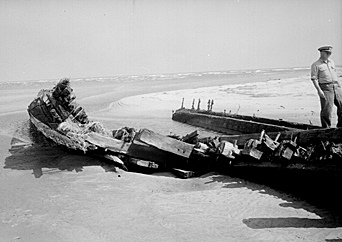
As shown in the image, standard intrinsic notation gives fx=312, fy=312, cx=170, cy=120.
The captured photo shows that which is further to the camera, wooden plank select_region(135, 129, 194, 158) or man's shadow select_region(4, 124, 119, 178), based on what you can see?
man's shadow select_region(4, 124, 119, 178)

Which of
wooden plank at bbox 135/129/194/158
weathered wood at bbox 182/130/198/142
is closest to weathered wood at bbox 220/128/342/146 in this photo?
weathered wood at bbox 182/130/198/142

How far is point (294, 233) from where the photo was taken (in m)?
4.14

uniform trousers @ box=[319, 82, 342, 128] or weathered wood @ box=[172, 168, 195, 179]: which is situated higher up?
uniform trousers @ box=[319, 82, 342, 128]

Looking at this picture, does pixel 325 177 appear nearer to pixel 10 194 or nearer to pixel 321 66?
pixel 321 66

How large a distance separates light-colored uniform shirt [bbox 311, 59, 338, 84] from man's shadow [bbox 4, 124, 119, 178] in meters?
4.85

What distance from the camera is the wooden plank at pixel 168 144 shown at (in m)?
6.04

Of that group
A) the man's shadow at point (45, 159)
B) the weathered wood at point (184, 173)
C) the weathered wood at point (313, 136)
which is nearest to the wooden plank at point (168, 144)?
the weathered wood at point (184, 173)

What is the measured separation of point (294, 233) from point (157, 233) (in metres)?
1.85

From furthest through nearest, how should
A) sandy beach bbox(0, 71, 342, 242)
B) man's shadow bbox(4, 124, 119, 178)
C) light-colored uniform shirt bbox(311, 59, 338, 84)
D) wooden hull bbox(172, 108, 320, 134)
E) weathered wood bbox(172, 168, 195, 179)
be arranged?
man's shadow bbox(4, 124, 119, 178), wooden hull bbox(172, 108, 320, 134), weathered wood bbox(172, 168, 195, 179), light-colored uniform shirt bbox(311, 59, 338, 84), sandy beach bbox(0, 71, 342, 242)

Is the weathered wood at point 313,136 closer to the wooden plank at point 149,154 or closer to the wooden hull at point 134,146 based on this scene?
the wooden hull at point 134,146

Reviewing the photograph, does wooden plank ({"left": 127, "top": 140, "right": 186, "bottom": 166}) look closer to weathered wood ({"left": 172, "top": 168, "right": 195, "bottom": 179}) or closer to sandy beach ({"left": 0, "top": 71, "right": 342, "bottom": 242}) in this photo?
weathered wood ({"left": 172, "top": 168, "right": 195, "bottom": 179})

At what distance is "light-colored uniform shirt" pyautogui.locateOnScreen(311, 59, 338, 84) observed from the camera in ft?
20.2

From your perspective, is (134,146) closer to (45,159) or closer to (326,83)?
(45,159)

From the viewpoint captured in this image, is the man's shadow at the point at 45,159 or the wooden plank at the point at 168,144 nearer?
the wooden plank at the point at 168,144
